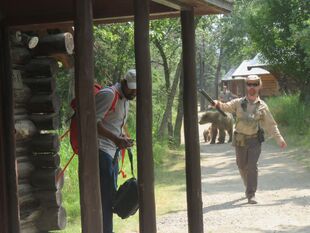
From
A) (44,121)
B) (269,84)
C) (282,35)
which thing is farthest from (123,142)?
(269,84)

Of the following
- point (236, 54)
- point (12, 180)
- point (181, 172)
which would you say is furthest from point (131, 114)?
point (236, 54)

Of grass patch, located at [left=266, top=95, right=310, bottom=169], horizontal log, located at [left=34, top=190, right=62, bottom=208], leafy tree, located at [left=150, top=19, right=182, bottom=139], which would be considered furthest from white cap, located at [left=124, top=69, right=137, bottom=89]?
leafy tree, located at [left=150, top=19, right=182, bottom=139]

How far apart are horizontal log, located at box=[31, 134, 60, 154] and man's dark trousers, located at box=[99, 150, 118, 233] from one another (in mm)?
1652

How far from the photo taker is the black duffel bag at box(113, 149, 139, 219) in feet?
17.7

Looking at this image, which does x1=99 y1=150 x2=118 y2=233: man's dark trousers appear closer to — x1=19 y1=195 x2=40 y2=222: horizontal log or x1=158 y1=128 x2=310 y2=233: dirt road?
x1=19 y1=195 x2=40 y2=222: horizontal log

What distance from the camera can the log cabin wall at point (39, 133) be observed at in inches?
273

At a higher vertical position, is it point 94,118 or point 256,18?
point 256,18

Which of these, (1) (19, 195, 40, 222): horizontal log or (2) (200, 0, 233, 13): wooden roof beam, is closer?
(2) (200, 0, 233, 13): wooden roof beam

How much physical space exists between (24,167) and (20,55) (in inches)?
52.4

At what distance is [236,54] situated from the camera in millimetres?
55812

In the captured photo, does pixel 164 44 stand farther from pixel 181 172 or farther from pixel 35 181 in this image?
pixel 35 181

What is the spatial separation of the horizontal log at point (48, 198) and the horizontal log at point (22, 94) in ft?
3.72

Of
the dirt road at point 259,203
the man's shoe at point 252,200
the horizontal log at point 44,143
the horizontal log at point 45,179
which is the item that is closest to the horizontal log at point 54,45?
the horizontal log at point 44,143

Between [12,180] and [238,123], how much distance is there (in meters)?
4.64
